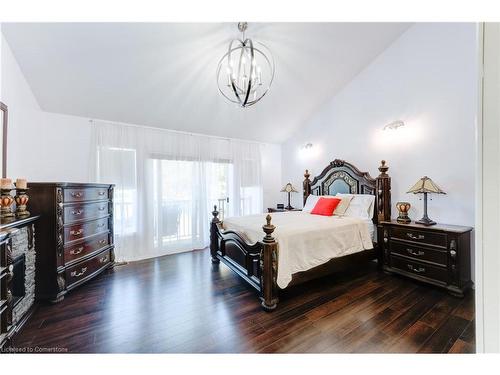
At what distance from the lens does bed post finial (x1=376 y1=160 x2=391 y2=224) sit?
3150 millimetres

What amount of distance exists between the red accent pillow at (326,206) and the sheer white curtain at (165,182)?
1.71 meters

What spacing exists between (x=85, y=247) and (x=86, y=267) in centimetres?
23

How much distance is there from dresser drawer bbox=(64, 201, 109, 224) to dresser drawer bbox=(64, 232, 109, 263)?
0.28 meters

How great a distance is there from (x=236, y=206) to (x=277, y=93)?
231 cm

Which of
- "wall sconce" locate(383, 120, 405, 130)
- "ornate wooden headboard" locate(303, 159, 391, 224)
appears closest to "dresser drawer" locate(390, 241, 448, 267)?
"ornate wooden headboard" locate(303, 159, 391, 224)

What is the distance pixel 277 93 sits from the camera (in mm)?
3596

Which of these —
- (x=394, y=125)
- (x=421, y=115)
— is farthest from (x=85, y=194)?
(x=421, y=115)

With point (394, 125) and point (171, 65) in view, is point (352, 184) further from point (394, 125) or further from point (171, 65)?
point (171, 65)

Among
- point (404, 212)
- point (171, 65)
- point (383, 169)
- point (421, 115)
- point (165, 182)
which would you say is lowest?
point (404, 212)

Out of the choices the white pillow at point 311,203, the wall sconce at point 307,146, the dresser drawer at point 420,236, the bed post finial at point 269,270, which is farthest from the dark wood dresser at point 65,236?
the dresser drawer at point 420,236

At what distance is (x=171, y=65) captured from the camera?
2713 mm

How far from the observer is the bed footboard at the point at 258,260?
210 centimetres

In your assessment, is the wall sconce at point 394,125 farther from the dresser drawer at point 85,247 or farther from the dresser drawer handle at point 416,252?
the dresser drawer at point 85,247
